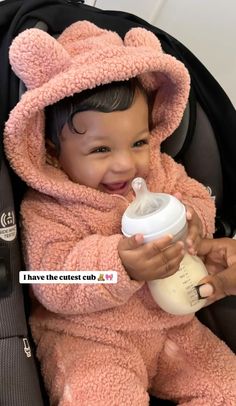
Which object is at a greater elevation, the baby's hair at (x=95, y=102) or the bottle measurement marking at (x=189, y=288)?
the baby's hair at (x=95, y=102)

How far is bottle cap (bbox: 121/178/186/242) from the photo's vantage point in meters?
0.77

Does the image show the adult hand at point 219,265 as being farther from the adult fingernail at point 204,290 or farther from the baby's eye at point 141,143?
the baby's eye at point 141,143

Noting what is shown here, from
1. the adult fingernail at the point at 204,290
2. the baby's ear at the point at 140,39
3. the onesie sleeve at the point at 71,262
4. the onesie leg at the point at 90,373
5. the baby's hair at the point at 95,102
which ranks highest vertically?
the baby's ear at the point at 140,39

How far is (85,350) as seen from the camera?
885 mm

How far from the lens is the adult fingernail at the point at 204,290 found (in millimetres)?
853

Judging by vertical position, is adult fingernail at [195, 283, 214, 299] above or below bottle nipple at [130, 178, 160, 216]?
below

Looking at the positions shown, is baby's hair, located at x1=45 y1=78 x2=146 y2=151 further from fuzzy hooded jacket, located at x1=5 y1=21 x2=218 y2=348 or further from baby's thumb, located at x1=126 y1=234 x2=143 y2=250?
baby's thumb, located at x1=126 y1=234 x2=143 y2=250

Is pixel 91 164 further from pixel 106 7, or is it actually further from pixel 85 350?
pixel 106 7

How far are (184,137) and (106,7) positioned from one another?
0.44 meters

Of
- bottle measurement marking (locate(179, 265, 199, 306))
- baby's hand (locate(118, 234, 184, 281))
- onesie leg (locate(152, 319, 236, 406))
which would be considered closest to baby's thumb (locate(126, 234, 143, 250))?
baby's hand (locate(118, 234, 184, 281))

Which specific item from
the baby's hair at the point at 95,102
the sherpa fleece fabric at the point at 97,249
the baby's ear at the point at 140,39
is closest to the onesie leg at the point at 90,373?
the sherpa fleece fabric at the point at 97,249

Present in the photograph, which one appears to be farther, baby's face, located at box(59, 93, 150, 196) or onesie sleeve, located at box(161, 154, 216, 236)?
onesie sleeve, located at box(161, 154, 216, 236)

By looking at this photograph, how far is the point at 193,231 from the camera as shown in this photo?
0.88 metres

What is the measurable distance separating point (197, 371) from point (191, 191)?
0.29 m
